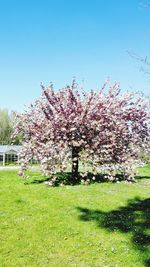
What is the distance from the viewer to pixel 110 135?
23.3 meters

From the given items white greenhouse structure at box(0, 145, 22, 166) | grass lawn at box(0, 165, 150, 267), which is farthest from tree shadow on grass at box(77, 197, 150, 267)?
white greenhouse structure at box(0, 145, 22, 166)

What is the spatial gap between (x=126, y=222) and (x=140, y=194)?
19.7ft

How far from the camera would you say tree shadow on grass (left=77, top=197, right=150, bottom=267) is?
33.9 feet

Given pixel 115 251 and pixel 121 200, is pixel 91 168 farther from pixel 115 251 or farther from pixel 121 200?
pixel 115 251

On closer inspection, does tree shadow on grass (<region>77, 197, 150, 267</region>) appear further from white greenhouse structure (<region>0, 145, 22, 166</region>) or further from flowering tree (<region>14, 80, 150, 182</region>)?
white greenhouse structure (<region>0, 145, 22, 166</region>)

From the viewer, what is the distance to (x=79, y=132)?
74.6ft

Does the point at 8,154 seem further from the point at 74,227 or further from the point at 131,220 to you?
the point at 74,227

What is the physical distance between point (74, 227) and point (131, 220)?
8.36ft

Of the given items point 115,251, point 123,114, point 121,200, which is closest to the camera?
point 115,251

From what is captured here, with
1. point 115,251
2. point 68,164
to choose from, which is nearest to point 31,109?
point 68,164

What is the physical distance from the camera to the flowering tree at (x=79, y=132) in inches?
870

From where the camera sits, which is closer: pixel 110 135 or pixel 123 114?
pixel 110 135

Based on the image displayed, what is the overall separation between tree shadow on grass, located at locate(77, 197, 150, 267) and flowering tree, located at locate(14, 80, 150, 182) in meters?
7.08

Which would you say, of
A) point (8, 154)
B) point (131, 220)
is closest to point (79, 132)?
point (131, 220)
